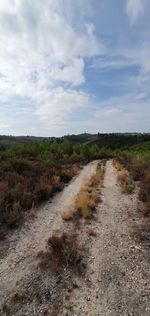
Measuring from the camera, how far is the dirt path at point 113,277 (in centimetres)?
477

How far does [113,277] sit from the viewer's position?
578 centimetres

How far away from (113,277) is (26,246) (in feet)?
9.45

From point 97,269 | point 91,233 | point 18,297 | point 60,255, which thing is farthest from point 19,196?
point 18,297

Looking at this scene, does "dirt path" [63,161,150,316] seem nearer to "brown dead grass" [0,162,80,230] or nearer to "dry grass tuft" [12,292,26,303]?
"dry grass tuft" [12,292,26,303]

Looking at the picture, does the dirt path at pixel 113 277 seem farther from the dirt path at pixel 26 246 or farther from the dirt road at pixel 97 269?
the dirt path at pixel 26 246

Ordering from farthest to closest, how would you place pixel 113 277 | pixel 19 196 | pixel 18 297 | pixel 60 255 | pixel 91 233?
1. pixel 19 196
2. pixel 91 233
3. pixel 60 255
4. pixel 113 277
5. pixel 18 297

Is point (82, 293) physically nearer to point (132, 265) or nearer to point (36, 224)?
point (132, 265)

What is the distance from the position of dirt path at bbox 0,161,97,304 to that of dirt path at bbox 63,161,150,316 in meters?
1.31

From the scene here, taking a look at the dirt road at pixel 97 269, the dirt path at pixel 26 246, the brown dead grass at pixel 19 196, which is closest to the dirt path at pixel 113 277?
the dirt road at pixel 97 269

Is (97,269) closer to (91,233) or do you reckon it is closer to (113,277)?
(113,277)

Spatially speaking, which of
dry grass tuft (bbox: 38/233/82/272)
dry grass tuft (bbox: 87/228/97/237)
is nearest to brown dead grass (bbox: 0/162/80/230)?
dry grass tuft (bbox: 38/233/82/272)

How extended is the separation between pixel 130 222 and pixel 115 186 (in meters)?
7.32

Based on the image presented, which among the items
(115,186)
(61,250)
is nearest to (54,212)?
(61,250)

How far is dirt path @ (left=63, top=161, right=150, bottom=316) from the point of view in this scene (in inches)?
188
